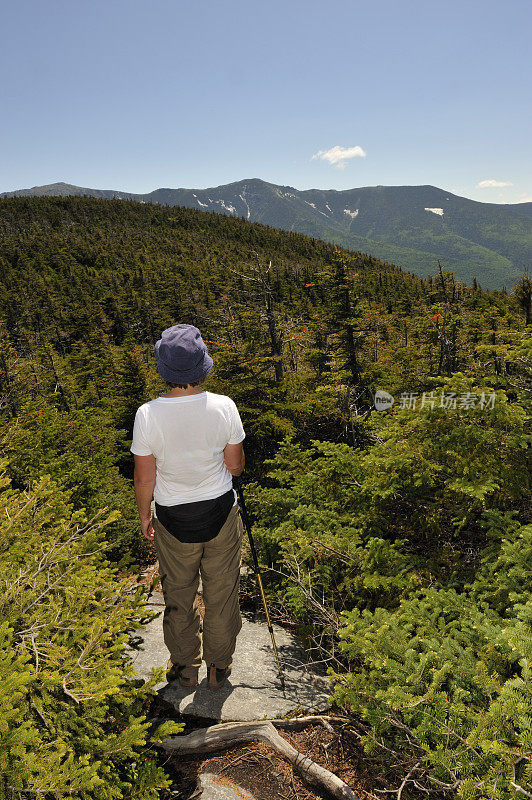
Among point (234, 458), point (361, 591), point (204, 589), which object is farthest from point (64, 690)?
point (361, 591)

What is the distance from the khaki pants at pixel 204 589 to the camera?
2.96 metres

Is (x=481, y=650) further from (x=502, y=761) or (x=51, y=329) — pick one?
(x=51, y=329)

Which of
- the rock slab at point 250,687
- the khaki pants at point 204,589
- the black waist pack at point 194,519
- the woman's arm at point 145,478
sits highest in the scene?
the woman's arm at point 145,478

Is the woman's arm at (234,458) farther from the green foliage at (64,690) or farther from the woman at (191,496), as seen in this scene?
the green foliage at (64,690)

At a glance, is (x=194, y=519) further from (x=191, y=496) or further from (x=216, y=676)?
(x=216, y=676)

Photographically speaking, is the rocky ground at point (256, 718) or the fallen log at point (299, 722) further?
the fallen log at point (299, 722)

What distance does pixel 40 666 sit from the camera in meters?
2.05

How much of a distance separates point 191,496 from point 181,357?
1.01m

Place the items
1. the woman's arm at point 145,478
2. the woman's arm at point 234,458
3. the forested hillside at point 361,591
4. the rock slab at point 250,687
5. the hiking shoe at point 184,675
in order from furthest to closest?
the hiking shoe at point 184,675, the rock slab at point 250,687, the woman's arm at point 234,458, the woman's arm at point 145,478, the forested hillside at point 361,591

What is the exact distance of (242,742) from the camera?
277 centimetres

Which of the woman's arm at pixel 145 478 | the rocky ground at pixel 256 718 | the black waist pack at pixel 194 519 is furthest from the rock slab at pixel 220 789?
the woman's arm at pixel 145 478

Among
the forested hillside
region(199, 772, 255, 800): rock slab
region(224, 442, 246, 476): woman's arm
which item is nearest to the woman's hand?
the forested hillside

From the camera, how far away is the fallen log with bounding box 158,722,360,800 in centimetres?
258

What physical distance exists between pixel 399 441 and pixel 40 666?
373 centimetres
